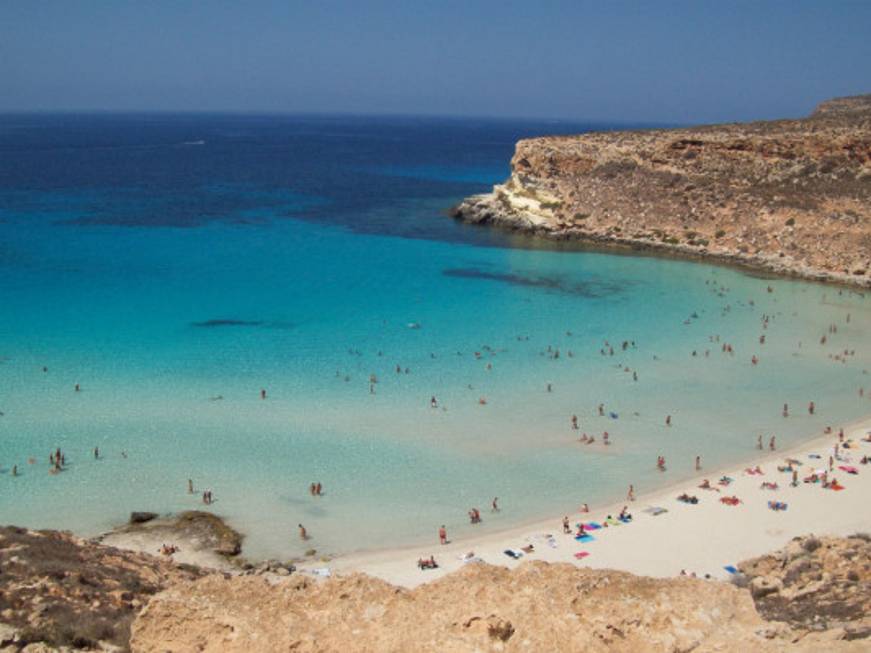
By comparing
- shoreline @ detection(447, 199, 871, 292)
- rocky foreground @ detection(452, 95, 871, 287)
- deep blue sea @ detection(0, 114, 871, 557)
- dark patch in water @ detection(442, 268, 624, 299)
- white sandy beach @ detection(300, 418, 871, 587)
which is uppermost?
rocky foreground @ detection(452, 95, 871, 287)

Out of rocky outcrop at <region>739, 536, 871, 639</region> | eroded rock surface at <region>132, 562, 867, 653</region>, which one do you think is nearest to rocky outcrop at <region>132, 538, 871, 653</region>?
eroded rock surface at <region>132, 562, 867, 653</region>

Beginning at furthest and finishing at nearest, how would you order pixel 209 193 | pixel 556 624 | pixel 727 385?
pixel 209 193 < pixel 727 385 < pixel 556 624

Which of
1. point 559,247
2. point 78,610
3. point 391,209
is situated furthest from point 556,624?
point 391,209

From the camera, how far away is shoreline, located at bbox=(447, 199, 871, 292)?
132ft

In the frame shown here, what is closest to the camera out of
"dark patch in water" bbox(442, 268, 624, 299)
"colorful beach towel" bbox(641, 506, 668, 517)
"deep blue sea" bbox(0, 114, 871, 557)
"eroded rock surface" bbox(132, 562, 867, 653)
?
"eroded rock surface" bbox(132, 562, 867, 653)

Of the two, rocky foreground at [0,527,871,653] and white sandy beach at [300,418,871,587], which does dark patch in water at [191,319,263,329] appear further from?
rocky foreground at [0,527,871,653]

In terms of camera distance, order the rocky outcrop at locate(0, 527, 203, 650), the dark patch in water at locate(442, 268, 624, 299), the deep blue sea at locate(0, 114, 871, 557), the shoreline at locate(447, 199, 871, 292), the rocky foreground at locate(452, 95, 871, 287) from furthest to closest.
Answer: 1. the rocky foreground at locate(452, 95, 871, 287)
2. the shoreline at locate(447, 199, 871, 292)
3. the dark patch in water at locate(442, 268, 624, 299)
4. the deep blue sea at locate(0, 114, 871, 557)
5. the rocky outcrop at locate(0, 527, 203, 650)

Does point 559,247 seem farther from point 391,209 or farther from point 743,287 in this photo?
point 391,209

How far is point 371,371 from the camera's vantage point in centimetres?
2538

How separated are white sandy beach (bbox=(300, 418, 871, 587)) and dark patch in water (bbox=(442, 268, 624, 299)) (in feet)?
61.9

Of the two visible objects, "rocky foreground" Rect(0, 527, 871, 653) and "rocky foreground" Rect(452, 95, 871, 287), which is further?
"rocky foreground" Rect(452, 95, 871, 287)

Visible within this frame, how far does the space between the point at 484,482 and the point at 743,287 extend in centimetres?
2497

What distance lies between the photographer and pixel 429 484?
18.2 metres

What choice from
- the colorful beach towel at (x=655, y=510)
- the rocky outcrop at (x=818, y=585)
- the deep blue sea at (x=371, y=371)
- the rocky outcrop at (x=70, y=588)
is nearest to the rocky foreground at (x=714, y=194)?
the deep blue sea at (x=371, y=371)
